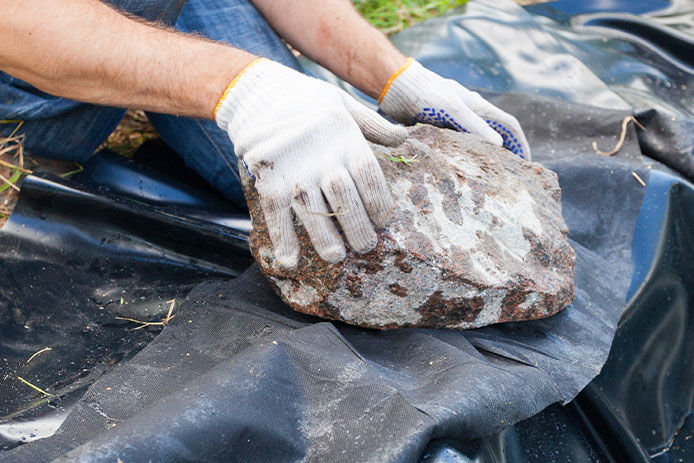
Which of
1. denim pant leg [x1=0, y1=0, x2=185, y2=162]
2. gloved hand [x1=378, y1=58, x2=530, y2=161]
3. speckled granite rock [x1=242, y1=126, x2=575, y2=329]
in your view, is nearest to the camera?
speckled granite rock [x1=242, y1=126, x2=575, y2=329]

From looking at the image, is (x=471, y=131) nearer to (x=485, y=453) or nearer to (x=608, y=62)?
(x=485, y=453)

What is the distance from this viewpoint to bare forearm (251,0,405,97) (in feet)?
6.77

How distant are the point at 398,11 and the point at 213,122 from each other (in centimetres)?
172

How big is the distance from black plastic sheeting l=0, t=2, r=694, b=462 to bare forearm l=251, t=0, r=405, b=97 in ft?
2.14

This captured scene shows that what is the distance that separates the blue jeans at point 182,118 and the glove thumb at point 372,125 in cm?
83

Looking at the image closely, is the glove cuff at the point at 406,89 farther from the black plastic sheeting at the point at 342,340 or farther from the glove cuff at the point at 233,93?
the glove cuff at the point at 233,93

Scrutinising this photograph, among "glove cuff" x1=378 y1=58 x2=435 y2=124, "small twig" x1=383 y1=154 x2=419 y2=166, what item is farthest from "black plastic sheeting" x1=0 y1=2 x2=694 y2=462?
"glove cuff" x1=378 y1=58 x2=435 y2=124

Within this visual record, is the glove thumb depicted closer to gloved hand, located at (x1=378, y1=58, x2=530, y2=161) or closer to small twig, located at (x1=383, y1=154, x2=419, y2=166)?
small twig, located at (x1=383, y1=154, x2=419, y2=166)

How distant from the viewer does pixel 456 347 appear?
4.73 ft

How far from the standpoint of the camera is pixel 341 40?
83.8 inches

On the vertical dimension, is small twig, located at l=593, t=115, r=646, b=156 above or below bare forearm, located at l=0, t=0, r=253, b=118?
below

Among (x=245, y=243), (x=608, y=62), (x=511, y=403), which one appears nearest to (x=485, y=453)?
(x=511, y=403)

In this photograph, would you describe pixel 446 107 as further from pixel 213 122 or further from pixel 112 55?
pixel 112 55

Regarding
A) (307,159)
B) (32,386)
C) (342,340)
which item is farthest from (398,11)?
(32,386)
